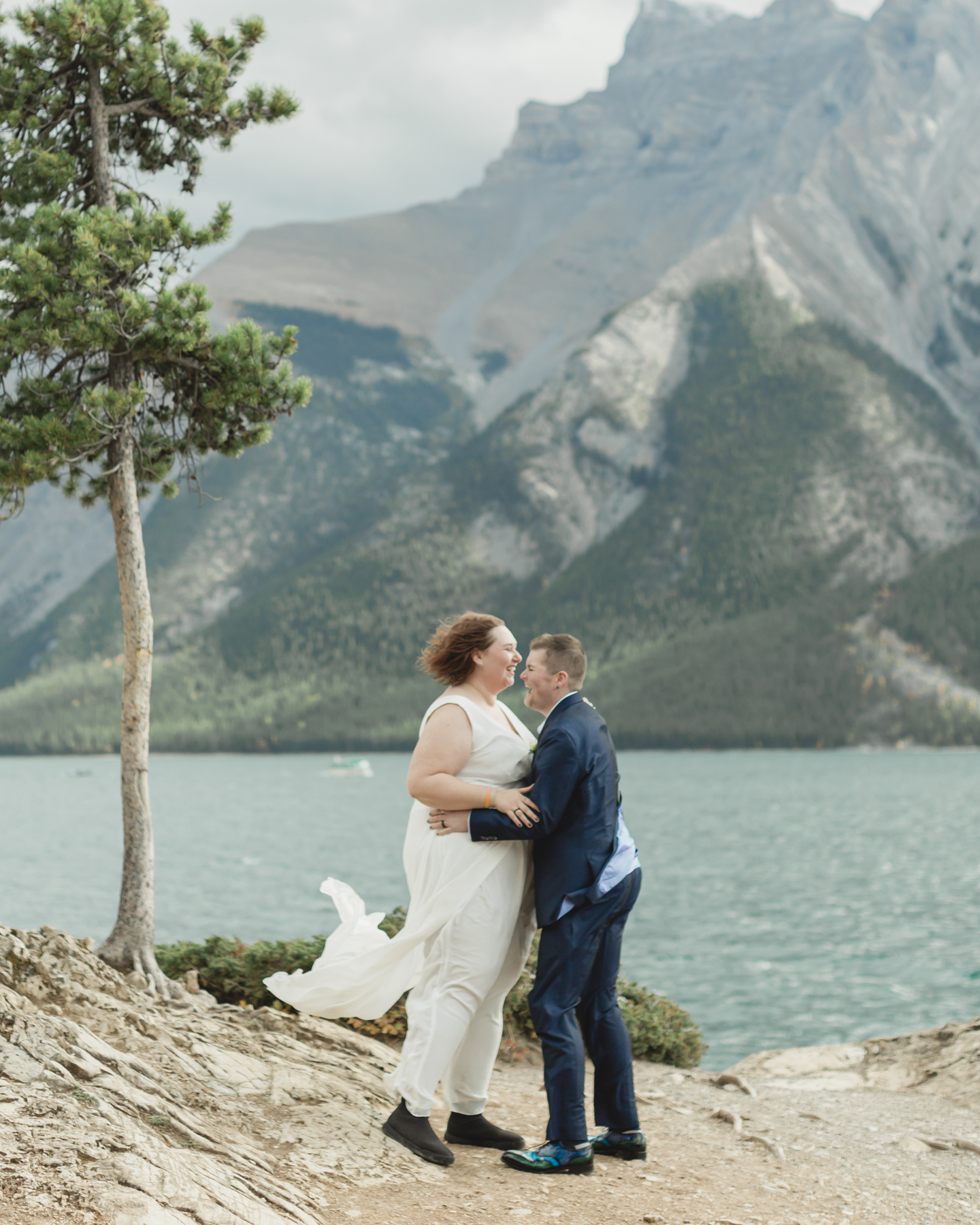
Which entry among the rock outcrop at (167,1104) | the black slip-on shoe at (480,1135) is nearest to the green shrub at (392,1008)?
the rock outcrop at (167,1104)

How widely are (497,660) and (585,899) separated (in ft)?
4.59

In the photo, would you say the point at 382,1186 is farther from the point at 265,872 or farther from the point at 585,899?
the point at 265,872

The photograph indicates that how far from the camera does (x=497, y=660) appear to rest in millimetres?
6301

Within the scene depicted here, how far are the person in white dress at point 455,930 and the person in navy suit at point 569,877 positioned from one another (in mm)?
125

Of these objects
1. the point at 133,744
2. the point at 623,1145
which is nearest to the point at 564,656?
the point at 623,1145

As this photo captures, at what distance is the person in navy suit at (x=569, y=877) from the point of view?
6.04m

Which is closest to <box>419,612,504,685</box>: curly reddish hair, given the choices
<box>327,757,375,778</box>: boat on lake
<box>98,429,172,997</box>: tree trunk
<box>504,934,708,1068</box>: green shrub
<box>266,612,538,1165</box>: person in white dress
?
<box>266,612,538,1165</box>: person in white dress

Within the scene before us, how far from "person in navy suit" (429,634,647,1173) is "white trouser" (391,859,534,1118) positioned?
202mm

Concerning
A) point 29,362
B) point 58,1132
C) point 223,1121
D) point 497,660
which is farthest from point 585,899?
point 29,362

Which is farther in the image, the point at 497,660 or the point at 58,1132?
the point at 497,660

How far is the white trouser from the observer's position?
6.06m

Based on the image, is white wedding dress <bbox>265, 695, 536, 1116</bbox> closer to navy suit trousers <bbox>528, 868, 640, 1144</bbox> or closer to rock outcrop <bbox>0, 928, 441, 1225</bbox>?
navy suit trousers <bbox>528, 868, 640, 1144</bbox>

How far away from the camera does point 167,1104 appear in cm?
587

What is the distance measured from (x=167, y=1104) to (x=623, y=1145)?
2.63 meters
